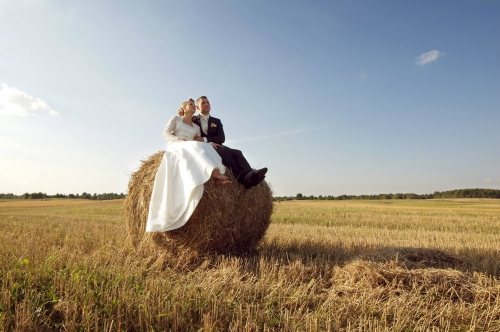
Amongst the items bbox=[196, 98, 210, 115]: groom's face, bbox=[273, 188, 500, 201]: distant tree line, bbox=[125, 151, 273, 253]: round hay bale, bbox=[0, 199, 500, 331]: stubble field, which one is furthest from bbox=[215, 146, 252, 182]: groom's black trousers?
bbox=[273, 188, 500, 201]: distant tree line

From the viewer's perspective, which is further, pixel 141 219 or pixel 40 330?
pixel 141 219

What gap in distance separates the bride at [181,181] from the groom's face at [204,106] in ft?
3.59

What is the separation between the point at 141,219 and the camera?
212 inches

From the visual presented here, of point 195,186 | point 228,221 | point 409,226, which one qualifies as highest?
point 195,186

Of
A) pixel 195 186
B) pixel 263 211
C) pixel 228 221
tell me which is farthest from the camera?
pixel 263 211

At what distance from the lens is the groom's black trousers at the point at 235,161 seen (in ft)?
17.1

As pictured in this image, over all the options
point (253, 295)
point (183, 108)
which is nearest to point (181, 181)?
point (183, 108)

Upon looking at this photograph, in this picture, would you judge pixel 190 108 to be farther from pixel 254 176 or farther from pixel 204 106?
pixel 254 176

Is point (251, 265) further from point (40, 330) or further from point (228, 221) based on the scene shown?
point (40, 330)

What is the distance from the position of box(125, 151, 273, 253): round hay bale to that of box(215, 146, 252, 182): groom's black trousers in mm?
97

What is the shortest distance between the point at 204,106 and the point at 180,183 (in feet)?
5.70

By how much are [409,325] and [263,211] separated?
3159mm

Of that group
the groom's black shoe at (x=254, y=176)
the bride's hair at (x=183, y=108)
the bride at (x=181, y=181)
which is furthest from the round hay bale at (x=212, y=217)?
the bride's hair at (x=183, y=108)

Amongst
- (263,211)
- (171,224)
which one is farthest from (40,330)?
(263,211)
